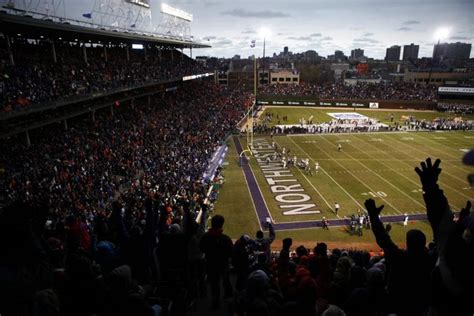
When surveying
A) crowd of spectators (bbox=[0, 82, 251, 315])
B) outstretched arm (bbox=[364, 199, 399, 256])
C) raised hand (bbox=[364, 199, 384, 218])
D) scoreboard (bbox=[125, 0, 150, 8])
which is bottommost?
crowd of spectators (bbox=[0, 82, 251, 315])

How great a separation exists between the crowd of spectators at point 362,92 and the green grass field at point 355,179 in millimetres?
27084

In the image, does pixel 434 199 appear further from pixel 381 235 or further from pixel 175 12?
pixel 175 12

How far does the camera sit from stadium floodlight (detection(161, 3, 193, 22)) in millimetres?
54812

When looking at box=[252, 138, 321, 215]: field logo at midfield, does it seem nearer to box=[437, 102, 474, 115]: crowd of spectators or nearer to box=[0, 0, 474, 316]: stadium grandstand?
box=[0, 0, 474, 316]: stadium grandstand

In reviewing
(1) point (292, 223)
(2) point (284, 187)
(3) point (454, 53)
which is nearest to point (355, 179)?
(2) point (284, 187)

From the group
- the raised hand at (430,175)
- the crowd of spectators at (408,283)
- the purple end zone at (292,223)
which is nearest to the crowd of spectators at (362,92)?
the purple end zone at (292,223)

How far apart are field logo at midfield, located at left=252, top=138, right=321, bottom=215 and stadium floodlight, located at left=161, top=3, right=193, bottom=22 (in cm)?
2969

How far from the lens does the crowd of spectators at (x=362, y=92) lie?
73812 millimetres

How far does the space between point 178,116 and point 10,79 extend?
839 inches

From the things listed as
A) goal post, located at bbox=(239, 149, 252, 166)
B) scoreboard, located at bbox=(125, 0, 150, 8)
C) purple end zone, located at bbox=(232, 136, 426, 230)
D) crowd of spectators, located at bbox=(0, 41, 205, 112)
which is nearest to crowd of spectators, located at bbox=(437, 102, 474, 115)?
goal post, located at bbox=(239, 149, 252, 166)

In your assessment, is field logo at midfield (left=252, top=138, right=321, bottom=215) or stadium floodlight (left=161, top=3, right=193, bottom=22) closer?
field logo at midfield (left=252, top=138, right=321, bottom=215)

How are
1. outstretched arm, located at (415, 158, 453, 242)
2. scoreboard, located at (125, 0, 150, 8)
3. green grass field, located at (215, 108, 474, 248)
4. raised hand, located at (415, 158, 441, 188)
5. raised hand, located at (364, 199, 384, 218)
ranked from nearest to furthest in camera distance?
outstretched arm, located at (415, 158, 453, 242) < raised hand, located at (415, 158, 441, 188) < raised hand, located at (364, 199, 384, 218) < green grass field, located at (215, 108, 474, 248) < scoreboard, located at (125, 0, 150, 8)

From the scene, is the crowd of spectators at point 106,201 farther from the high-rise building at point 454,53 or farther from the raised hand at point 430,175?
the high-rise building at point 454,53

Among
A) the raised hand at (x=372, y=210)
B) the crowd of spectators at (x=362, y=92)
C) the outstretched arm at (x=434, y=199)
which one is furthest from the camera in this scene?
the crowd of spectators at (x=362, y=92)
